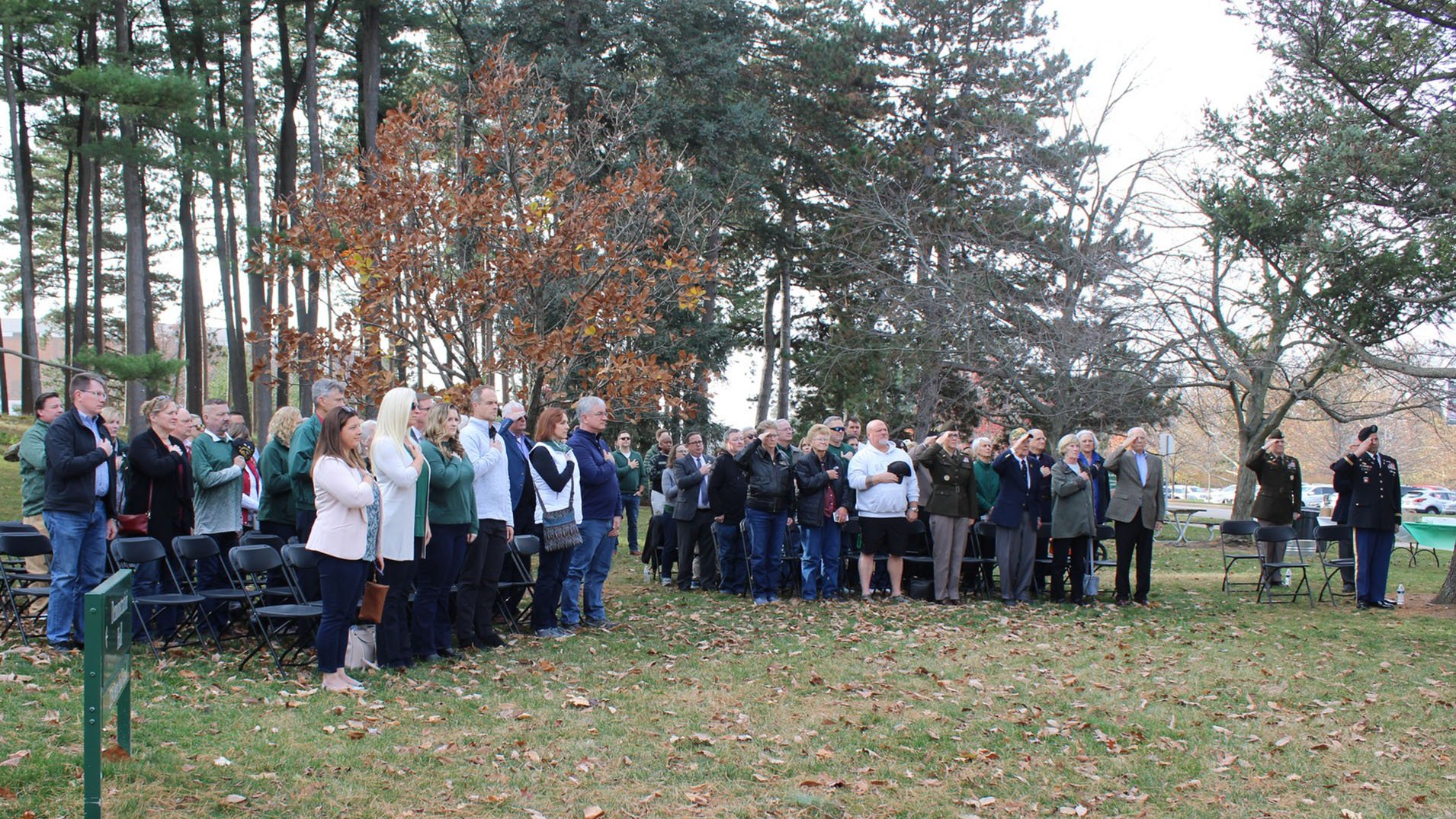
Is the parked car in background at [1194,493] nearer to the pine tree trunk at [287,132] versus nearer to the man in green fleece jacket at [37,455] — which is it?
the pine tree trunk at [287,132]

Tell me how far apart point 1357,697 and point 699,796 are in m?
4.75

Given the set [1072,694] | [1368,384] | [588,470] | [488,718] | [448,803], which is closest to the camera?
[448,803]

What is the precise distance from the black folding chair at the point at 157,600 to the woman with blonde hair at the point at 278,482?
2.54 ft

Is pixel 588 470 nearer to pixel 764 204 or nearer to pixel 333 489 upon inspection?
pixel 333 489

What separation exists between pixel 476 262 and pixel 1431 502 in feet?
166

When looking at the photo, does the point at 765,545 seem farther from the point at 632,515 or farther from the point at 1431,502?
the point at 1431,502

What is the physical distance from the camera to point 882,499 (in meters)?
11.5

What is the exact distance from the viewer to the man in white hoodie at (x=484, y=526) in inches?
322

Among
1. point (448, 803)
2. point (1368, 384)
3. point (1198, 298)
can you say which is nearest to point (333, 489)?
point (448, 803)

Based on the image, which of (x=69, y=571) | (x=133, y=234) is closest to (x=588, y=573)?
(x=69, y=571)

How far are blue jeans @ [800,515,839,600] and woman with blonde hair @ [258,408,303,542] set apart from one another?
5084mm

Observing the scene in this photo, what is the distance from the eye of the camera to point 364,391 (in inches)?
409

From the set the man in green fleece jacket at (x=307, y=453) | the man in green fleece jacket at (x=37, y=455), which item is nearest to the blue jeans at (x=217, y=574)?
the man in green fleece jacket at (x=307, y=453)

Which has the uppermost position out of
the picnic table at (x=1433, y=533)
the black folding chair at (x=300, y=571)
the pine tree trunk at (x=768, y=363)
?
the pine tree trunk at (x=768, y=363)
